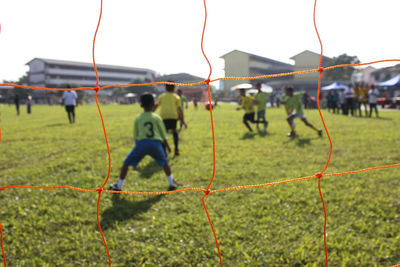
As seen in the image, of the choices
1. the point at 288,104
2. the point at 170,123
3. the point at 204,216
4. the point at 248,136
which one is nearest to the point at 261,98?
the point at 288,104

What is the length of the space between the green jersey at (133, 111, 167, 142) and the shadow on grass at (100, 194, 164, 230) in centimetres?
75

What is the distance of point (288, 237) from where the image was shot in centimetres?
235

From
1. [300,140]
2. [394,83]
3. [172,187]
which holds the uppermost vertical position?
[394,83]

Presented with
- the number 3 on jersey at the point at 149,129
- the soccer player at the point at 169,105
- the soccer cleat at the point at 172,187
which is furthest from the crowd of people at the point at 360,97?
the number 3 on jersey at the point at 149,129

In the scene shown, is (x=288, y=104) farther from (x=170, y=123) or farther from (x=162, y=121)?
(x=162, y=121)

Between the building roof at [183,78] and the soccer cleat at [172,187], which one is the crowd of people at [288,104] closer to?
the soccer cleat at [172,187]

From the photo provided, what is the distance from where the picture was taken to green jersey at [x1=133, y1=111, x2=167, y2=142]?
3.24m

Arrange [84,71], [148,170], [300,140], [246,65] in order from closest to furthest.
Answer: [246,65], [84,71], [148,170], [300,140]

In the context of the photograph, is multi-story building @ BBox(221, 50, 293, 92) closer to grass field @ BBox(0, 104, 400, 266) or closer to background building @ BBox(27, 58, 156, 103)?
background building @ BBox(27, 58, 156, 103)

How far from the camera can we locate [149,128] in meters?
3.26

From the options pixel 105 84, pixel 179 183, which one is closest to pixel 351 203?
pixel 179 183

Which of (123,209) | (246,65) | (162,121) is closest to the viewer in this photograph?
(246,65)

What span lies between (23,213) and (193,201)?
1848 mm

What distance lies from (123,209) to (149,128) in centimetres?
100
